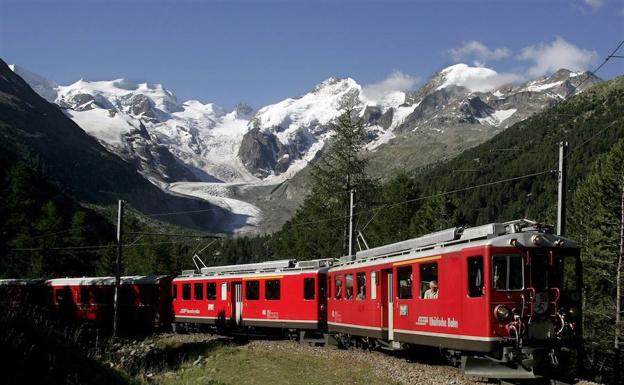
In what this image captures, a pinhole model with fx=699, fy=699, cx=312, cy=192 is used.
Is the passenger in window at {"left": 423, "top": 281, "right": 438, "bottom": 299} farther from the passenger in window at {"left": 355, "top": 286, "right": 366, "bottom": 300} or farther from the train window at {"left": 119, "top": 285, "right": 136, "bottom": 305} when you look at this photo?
the train window at {"left": 119, "top": 285, "right": 136, "bottom": 305}

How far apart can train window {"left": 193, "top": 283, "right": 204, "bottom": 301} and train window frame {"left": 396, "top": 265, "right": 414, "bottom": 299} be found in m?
21.2

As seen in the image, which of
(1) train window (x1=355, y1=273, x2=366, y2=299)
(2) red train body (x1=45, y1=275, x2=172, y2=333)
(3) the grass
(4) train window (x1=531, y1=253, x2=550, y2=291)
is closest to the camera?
(4) train window (x1=531, y1=253, x2=550, y2=291)

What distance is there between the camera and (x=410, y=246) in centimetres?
2191

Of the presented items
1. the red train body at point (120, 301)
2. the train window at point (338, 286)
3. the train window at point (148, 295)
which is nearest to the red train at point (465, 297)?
the train window at point (338, 286)

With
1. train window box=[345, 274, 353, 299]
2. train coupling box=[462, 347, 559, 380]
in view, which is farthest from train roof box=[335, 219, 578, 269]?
train window box=[345, 274, 353, 299]

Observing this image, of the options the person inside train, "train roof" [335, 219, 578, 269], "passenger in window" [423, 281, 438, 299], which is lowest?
the person inside train

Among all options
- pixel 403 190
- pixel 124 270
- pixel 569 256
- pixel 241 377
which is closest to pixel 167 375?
pixel 241 377

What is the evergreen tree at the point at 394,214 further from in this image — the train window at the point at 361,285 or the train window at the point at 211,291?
the train window at the point at 361,285

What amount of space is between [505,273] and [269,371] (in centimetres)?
919

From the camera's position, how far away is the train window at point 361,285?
83.0ft

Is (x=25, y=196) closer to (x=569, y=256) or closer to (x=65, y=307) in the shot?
(x=65, y=307)

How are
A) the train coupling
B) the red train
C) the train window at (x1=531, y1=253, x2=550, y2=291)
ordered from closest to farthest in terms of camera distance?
1. the train coupling
2. the red train
3. the train window at (x1=531, y1=253, x2=550, y2=291)

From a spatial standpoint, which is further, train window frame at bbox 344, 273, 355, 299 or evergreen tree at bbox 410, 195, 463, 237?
evergreen tree at bbox 410, 195, 463, 237

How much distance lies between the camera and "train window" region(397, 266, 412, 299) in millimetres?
21219
